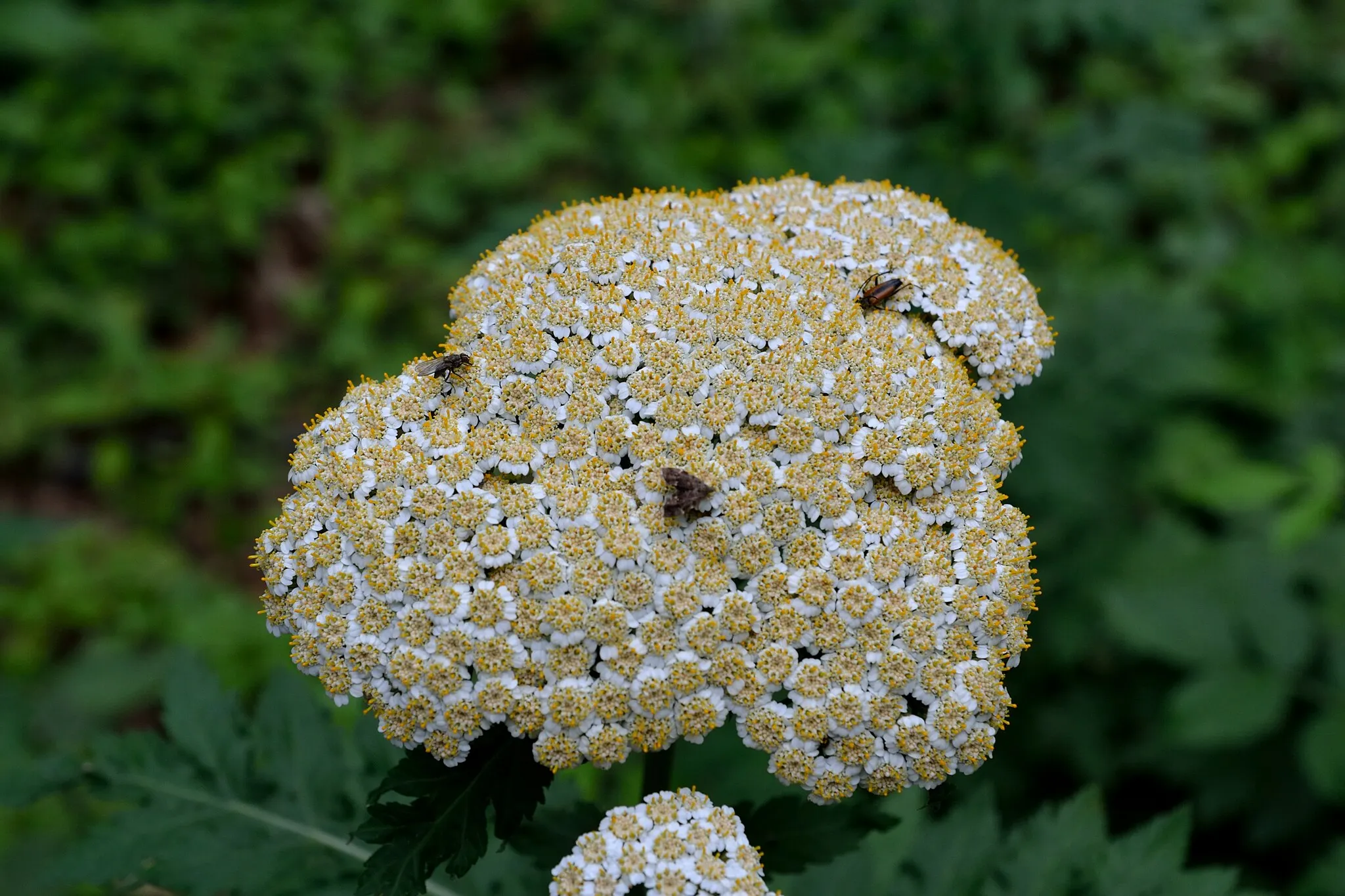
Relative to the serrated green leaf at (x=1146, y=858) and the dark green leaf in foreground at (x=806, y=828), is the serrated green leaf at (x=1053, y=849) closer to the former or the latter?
the serrated green leaf at (x=1146, y=858)

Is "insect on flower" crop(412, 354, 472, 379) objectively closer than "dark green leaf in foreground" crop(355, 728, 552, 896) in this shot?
No

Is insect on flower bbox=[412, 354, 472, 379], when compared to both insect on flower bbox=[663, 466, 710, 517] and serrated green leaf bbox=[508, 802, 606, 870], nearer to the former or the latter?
insect on flower bbox=[663, 466, 710, 517]

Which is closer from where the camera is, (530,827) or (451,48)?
(530,827)

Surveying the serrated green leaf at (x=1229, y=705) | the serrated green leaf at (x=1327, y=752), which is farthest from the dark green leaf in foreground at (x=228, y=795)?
the serrated green leaf at (x=1327, y=752)

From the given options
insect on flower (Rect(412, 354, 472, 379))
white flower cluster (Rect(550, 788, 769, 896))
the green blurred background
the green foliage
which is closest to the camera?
white flower cluster (Rect(550, 788, 769, 896))

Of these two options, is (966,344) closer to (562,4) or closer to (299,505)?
(299,505)

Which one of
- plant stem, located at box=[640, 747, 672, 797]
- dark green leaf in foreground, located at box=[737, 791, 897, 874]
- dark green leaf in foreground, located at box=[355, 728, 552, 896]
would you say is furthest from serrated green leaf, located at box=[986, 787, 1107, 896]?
dark green leaf in foreground, located at box=[355, 728, 552, 896]

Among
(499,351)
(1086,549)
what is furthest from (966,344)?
(1086,549)
